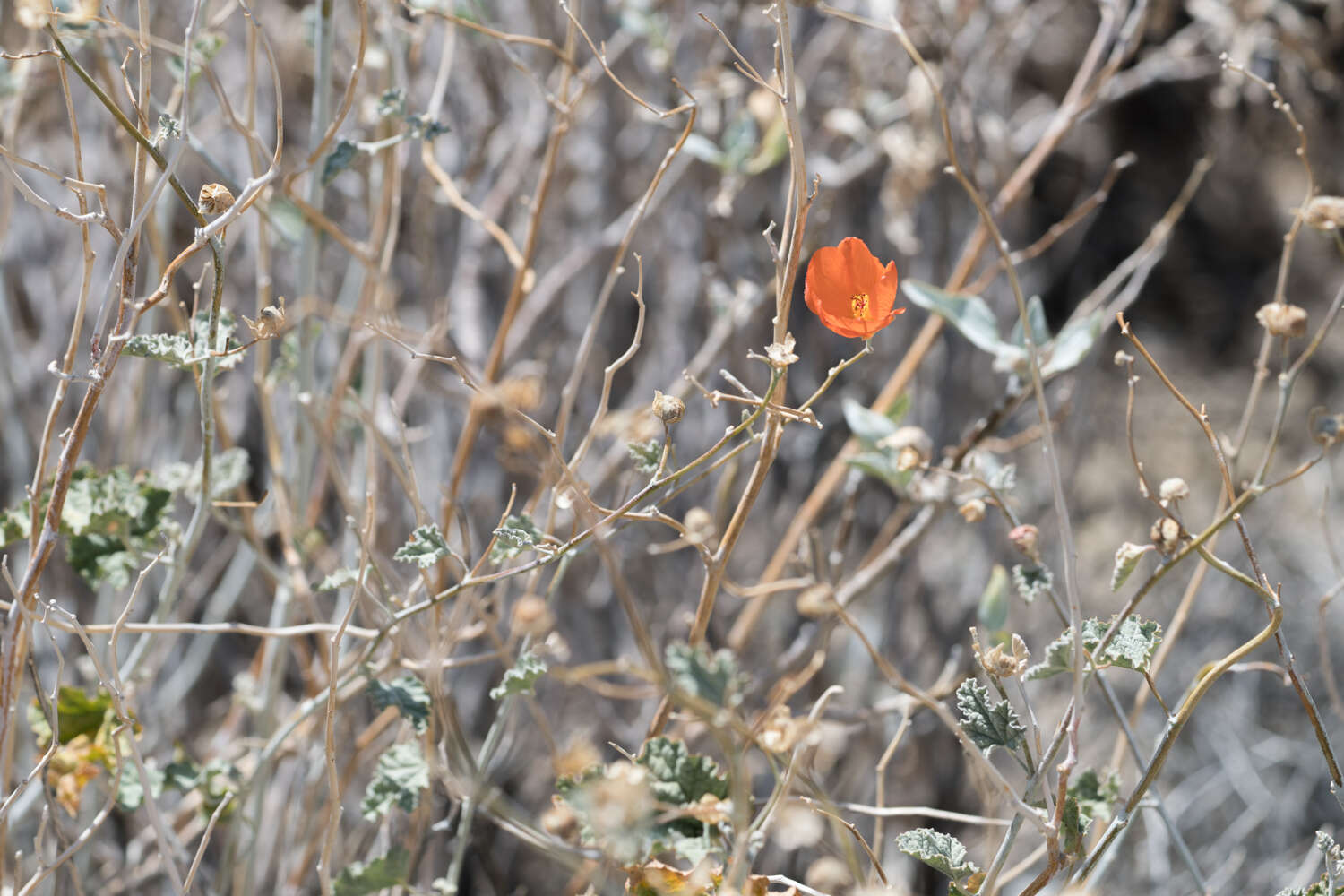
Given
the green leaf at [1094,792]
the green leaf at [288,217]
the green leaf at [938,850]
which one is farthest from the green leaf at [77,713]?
the green leaf at [1094,792]

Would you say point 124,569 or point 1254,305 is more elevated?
point 124,569

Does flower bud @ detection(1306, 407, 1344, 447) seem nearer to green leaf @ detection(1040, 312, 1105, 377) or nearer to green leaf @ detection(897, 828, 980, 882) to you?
green leaf @ detection(1040, 312, 1105, 377)

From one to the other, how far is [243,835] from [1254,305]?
226 centimetres

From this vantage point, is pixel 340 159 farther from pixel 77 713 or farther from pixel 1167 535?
pixel 1167 535

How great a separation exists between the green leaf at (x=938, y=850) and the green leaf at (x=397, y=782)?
275 mm

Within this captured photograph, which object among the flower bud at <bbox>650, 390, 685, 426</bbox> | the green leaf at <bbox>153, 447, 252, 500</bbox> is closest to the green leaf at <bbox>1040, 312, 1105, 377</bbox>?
the flower bud at <bbox>650, 390, 685, 426</bbox>

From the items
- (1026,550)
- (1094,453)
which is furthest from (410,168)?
(1094,453)

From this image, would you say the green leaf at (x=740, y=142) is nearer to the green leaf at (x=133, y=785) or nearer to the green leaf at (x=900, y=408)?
the green leaf at (x=900, y=408)

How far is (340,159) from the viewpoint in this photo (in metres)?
0.65

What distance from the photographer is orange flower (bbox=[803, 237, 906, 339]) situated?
0.51 metres

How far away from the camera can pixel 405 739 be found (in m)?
0.83

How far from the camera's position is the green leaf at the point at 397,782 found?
0.58 metres

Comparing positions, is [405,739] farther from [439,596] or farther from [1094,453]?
[1094,453]

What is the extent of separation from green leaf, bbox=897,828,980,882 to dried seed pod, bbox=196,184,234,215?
44 centimetres
